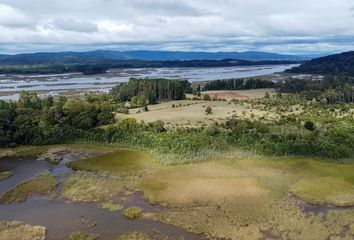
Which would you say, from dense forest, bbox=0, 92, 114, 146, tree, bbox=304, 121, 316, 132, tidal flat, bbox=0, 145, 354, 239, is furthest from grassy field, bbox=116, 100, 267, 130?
tidal flat, bbox=0, 145, 354, 239

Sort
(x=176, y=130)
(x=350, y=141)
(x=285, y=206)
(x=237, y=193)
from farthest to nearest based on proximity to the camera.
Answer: (x=176, y=130) < (x=350, y=141) < (x=237, y=193) < (x=285, y=206)

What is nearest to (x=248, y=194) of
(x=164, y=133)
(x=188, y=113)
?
(x=164, y=133)

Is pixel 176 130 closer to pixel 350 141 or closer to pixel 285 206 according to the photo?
pixel 350 141

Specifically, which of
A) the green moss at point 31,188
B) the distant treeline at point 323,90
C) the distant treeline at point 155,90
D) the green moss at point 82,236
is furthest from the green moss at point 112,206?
the distant treeline at point 323,90

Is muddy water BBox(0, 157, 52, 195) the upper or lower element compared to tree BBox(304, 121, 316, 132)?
lower

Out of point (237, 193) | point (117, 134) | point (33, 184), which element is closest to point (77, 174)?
point (33, 184)

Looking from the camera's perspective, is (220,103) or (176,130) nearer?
(176,130)

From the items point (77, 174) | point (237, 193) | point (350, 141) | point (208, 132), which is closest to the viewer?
point (237, 193)

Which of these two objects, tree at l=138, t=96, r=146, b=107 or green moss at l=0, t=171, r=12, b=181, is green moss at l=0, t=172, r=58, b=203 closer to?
green moss at l=0, t=171, r=12, b=181
